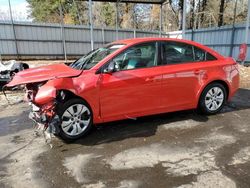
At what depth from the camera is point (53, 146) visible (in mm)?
4293

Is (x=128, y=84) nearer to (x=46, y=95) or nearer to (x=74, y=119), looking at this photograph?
(x=74, y=119)

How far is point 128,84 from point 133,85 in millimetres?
101

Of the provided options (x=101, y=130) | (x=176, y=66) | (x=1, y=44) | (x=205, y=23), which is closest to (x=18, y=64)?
(x=101, y=130)

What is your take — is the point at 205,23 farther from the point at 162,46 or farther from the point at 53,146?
the point at 53,146

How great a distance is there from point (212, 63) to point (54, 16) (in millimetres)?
31929

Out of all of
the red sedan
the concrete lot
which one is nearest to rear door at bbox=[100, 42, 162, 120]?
the red sedan

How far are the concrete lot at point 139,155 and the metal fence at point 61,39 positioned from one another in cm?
1160

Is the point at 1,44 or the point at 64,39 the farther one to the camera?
the point at 64,39

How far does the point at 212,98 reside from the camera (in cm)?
555

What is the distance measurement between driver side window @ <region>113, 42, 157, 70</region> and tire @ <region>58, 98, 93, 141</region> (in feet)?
3.18

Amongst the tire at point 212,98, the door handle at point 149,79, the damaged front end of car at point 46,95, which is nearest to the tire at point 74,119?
the damaged front end of car at point 46,95

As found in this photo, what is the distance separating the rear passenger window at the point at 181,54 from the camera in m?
5.04

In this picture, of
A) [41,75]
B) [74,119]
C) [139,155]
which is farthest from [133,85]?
[41,75]

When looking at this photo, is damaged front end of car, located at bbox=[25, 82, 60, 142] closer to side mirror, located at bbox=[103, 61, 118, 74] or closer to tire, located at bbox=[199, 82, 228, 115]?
side mirror, located at bbox=[103, 61, 118, 74]
